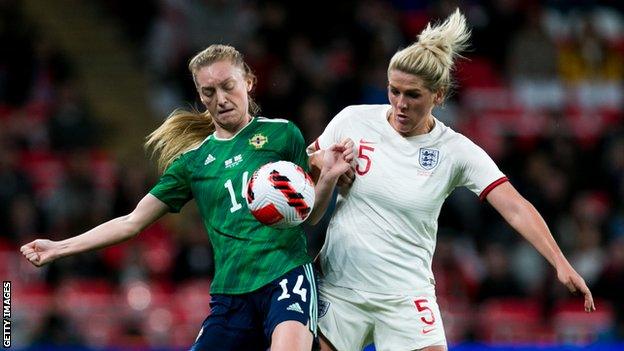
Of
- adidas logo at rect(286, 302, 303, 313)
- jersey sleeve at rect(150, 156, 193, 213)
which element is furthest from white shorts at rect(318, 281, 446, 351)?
jersey sleeve at rect(150, 156, 193, 213)

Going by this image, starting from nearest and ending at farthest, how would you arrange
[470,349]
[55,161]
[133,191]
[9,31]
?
[470,349] < [133,191] < [55,161] < [9,31]

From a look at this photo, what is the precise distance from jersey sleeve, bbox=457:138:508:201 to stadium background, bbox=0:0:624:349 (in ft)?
10.5

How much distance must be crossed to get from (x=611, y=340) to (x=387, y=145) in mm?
5187

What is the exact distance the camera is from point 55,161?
1262 cm

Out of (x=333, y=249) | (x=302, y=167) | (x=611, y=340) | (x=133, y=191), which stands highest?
(x=302, y=167)

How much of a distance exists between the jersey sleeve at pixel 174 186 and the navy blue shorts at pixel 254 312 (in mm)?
526

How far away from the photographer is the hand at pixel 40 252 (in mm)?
5930

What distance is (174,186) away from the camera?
610cm

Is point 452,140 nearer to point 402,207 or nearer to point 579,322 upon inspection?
point 402,207

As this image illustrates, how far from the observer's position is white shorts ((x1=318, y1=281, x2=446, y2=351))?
5.98 meters

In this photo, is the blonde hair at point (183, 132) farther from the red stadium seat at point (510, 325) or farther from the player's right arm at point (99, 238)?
the red stadium seat at point (510, 325)

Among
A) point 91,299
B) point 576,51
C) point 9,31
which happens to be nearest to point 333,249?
point 91,299

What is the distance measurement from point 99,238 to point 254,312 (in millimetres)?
832

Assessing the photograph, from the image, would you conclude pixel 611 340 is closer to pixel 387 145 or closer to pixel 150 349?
pixel 150 349
